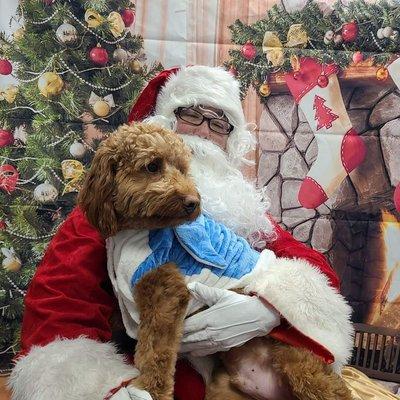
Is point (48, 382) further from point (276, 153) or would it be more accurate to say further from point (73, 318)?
point (276, 153)

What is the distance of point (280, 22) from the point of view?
1.82 m

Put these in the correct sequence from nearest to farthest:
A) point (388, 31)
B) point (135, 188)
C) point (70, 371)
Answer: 1. point (135, 188)
2. point (70, 371)
3. point (388, 31)

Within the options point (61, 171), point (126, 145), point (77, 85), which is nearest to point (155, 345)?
point (126, 145)

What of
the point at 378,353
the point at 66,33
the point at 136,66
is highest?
the point at 66,33

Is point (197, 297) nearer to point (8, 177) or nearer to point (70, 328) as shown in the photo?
point (70, 328)

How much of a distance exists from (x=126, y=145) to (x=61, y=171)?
908 mm

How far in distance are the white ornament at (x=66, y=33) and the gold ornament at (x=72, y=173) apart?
45 centimetres

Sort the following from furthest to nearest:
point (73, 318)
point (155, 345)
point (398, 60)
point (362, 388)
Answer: point (398, 60), point (362, 388), point (73, 318), point (155, 345)

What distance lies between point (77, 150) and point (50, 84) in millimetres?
263

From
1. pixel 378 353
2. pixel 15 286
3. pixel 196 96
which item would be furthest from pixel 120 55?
pixel 378 353

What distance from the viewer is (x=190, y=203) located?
977 mm

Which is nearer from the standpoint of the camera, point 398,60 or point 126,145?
point 126,145

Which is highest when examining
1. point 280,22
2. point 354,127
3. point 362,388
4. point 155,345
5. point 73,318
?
point 280,22

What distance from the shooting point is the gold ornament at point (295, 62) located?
182cm
